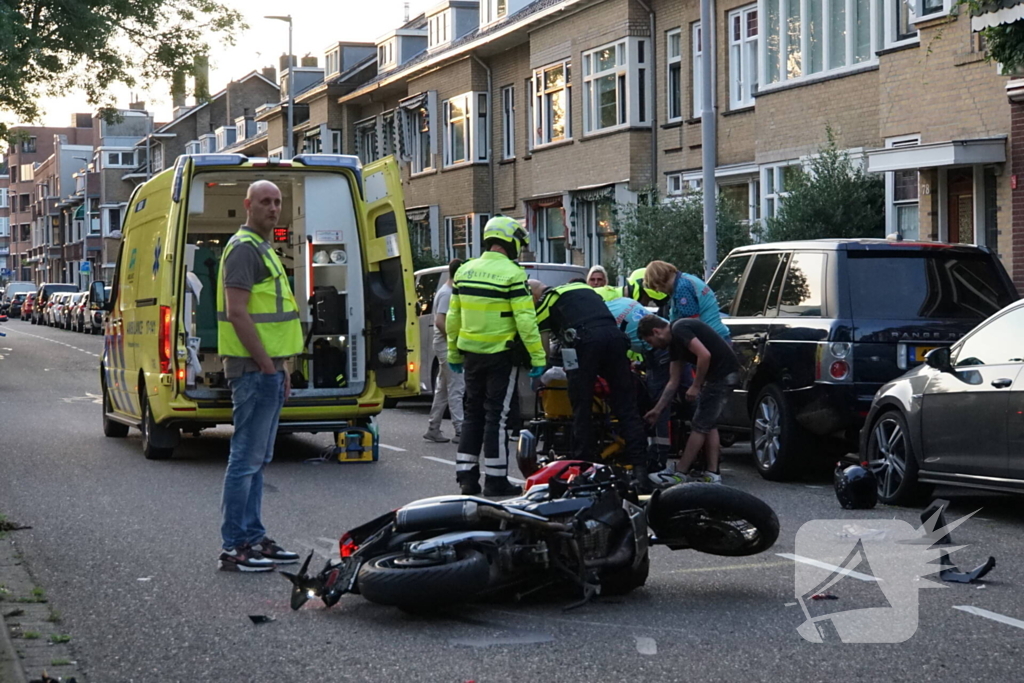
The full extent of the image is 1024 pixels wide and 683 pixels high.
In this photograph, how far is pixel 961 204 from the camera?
21.0 m

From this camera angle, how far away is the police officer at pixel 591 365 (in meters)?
10.9

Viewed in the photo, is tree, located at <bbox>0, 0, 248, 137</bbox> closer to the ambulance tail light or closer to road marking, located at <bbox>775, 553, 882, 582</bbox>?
the ambulance tail light

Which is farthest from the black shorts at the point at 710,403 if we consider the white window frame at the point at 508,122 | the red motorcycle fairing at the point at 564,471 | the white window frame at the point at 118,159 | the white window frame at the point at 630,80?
the white window frame at the point at 118,159

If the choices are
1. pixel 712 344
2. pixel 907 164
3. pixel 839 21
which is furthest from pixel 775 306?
pixel 839 21

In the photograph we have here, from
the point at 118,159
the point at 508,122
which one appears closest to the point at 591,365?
the point at 508,122

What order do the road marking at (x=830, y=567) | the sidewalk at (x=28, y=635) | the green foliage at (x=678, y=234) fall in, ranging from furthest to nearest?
the green foliage at (x=678, y=234)
the road marking at (x=830, y=567)
the sidewalk at (x=28, y=635)

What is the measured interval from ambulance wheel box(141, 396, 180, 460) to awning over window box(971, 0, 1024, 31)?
8.25 m

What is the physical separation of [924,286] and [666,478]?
104 inches

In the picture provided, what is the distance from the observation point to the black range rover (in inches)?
464

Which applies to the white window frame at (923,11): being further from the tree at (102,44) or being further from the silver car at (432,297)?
the tree at (102,44)

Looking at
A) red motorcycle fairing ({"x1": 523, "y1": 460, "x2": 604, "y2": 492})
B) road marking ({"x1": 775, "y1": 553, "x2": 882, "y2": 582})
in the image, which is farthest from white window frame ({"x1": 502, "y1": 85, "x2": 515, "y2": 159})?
red motorcycle fairing ({"x1": 523, "y1": 460, "x2": 604, "y2": 492})

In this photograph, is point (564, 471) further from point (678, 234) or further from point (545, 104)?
point (545, 104)

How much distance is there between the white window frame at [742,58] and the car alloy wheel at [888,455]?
54.1ft

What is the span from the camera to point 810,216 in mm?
21297
